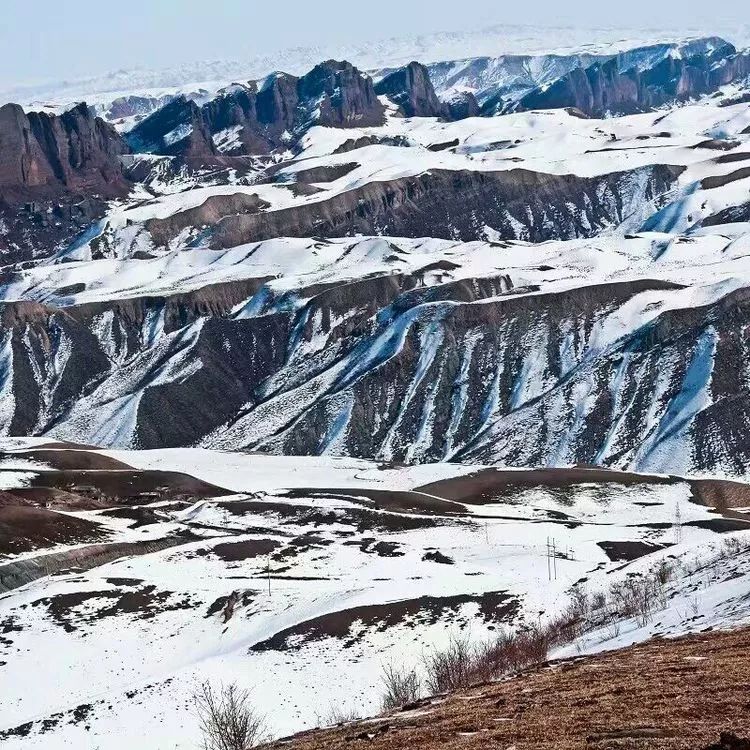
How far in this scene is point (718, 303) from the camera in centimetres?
15162

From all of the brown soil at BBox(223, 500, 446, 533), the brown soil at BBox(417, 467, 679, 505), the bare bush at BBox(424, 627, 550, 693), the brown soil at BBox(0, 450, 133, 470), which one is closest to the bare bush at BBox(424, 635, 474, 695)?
the bare bush at BBox(424, 627, 550, 693)

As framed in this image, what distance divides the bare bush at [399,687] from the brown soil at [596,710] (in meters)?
13.2

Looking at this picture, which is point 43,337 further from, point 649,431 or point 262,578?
point 262,578

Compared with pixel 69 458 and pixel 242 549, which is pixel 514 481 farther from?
pixel 69 458

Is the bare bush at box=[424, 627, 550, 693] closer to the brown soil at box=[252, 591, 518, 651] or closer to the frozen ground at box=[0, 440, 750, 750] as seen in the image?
the frozen ground at box=[0, 440, 750, 750]

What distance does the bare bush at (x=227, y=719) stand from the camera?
4472 cm

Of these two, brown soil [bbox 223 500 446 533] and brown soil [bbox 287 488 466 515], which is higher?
brown soil [bbox 223 500 446 533]

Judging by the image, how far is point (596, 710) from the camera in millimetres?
24656

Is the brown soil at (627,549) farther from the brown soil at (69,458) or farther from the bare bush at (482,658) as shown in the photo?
the brown soil at (69,458)

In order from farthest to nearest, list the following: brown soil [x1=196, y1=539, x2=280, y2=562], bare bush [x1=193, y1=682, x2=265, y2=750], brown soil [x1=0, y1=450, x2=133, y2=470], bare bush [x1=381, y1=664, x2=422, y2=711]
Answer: brown soil [x1=0, y1=450, x2=133, y2=470] → brown soil [x1=196, y1=539, x2=280, y2=562] → bare bush [x1=381, y1=664, x2=422, y2=711] → bare bush [x1=193, y1=682, x2=265, y2=750]

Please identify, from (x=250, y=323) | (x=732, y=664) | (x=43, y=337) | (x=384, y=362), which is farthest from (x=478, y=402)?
(x=732, y=664)

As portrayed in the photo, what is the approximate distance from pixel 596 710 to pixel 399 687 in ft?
89.9

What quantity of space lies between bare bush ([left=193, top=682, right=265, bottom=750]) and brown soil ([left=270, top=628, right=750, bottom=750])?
9.22m

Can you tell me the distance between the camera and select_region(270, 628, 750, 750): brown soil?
21.9 m
